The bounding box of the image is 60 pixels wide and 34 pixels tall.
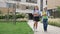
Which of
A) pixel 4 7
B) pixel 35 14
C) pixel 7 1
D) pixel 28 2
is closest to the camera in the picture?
pixel 35 14

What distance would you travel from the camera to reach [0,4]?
75562mm

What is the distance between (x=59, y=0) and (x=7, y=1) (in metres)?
25.2

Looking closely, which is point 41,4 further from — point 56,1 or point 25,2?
point 56,1

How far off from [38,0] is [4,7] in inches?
678

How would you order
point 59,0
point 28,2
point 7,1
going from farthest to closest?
point 28,2 < point 7,1 < point 59,0

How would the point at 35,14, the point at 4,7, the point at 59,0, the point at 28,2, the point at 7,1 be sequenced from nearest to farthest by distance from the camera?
the point at 35,14, the point at 59,0, the point at 4,7, the point at 7,1, the point at 28,2

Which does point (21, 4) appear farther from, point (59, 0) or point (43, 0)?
point (59, 0)

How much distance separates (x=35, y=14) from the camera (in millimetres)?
16156

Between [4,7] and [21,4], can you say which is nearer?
[4,7]

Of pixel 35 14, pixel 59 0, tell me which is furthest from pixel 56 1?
pixel 35 14

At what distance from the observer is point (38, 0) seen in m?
87.4

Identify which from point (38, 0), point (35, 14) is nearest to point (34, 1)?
point (38, 0)

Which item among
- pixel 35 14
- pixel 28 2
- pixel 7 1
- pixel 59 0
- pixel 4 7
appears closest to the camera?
pixel 35 14

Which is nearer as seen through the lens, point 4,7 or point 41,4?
point 4,7
